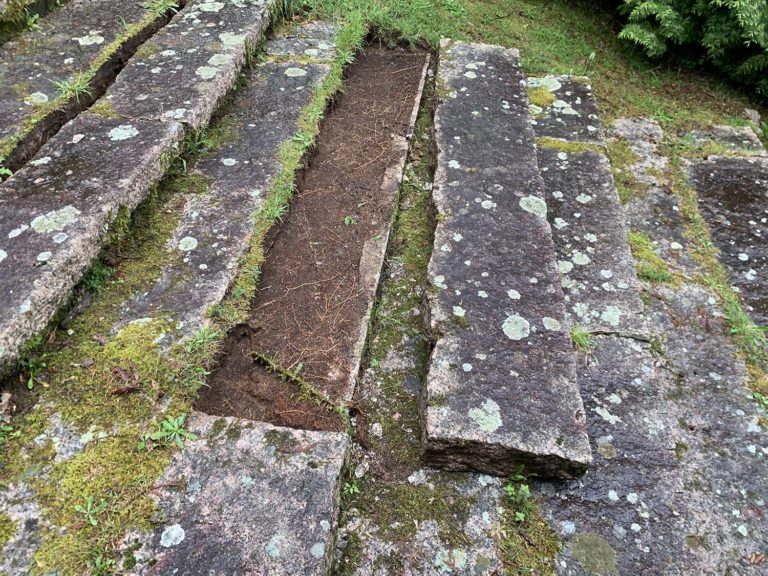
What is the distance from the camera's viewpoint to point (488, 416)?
225cm

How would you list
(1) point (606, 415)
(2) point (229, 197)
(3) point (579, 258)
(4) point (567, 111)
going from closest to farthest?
1. (1) point (606, 415)
2. (2) point (229, 197)
3. (3) point (579, 258)
4. (4) point (567, 111)

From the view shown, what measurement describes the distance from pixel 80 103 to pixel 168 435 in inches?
99.2

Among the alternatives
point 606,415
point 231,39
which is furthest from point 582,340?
point 231,39

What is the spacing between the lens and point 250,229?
298 cm

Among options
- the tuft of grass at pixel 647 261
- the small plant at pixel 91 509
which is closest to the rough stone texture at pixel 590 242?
the tuft of grass at pixel 647 261

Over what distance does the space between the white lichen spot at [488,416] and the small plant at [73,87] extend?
317 cm

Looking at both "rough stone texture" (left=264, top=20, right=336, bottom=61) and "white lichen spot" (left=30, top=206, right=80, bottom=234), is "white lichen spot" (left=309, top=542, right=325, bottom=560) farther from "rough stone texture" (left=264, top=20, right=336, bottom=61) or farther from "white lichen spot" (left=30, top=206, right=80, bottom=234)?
"rough stone texture" (left=264, top=20, right=336, bottom=61)

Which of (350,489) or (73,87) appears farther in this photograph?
(73,87)

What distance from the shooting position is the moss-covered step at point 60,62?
3.24 metres

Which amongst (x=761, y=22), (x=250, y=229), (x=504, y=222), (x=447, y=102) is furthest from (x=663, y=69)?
(x=250, y=229)

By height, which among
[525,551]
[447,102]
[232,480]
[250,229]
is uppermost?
[447,102]

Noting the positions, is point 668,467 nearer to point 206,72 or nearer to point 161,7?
point 206,72

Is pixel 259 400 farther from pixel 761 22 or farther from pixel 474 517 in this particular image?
pixel 761 22

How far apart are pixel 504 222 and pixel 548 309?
0.65m
